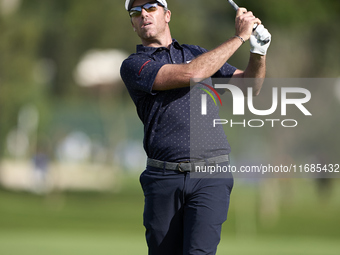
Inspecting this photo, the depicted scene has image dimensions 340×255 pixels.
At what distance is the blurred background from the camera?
24.4 m

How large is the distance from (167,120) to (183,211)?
2.20 feet

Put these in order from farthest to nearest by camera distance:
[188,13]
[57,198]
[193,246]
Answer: [188,13] → [57,198] → [193,246]

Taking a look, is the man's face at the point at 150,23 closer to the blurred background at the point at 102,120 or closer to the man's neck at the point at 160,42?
the man's neck at the point at 160,42

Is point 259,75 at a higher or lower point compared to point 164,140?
higher

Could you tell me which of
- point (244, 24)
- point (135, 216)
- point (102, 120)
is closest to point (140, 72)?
point (244, 24)

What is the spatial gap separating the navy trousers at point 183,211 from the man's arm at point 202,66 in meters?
0.65

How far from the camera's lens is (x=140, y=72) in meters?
4.86

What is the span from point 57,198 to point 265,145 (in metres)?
9.34

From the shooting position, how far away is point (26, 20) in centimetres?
2972

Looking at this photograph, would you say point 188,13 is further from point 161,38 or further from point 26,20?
point 161,38

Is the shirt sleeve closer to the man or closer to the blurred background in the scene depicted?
the man

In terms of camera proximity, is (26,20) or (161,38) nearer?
(161,38)

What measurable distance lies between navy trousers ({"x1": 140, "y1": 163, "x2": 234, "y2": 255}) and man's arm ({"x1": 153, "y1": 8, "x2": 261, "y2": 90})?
648mm

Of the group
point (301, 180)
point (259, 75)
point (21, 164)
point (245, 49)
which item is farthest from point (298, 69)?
point (259, 75)
